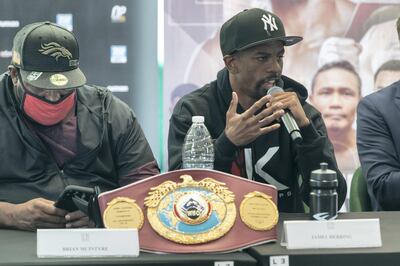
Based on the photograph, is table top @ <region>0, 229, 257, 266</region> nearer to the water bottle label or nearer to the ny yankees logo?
the water bottle label

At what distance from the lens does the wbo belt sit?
71.9 inches

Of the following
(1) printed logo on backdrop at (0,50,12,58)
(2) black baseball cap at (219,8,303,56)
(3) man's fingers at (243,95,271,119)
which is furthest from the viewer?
(1) printed logo on backdrop at (0,50,12,58)

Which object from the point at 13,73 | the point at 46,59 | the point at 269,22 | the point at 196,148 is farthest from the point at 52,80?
the point at 269,22


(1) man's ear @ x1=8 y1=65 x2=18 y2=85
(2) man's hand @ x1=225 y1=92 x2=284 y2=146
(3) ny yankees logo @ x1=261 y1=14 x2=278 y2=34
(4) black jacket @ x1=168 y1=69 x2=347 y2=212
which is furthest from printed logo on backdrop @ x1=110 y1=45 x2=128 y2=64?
(2) man's hand @ x1=225 y1=92 x2=284 y2=146

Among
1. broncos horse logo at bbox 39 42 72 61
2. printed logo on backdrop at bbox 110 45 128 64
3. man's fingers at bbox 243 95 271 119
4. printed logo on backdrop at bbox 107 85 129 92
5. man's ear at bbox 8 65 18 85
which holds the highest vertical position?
printed logo on backdrop at bbox 110 45 128 64

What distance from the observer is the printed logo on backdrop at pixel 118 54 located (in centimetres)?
413

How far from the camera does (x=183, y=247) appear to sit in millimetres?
1815

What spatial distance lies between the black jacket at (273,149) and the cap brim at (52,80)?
1.57 feet

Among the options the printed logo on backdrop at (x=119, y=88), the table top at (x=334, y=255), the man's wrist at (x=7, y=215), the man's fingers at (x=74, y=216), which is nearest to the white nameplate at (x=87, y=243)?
the table top at (x=334, y=255)

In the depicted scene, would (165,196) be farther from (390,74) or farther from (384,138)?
(390,74)

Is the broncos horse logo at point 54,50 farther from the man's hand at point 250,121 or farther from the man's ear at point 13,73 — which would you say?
the man's hand at point 250,121

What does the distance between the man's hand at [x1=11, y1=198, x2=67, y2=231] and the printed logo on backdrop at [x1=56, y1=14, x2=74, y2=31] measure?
6.55 ft

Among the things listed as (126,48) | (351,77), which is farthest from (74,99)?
(351,77)

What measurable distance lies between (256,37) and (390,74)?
70.5 inches
